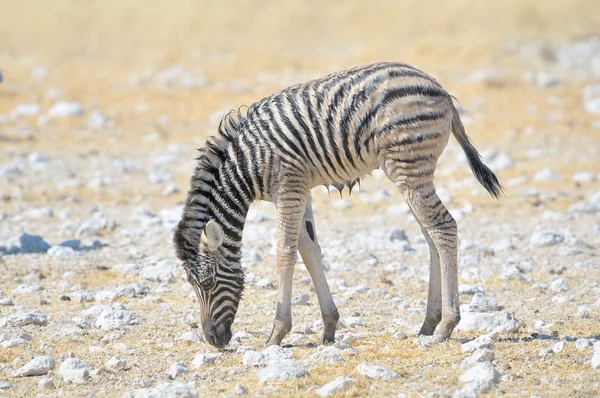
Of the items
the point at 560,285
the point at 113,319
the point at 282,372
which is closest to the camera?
the point at 282,372

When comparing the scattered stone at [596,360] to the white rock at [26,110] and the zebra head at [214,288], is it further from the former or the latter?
the white rock at [26,110]

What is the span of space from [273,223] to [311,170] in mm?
→ 5054

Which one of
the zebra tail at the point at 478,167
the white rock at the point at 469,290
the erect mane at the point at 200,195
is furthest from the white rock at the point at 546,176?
the erect mane at the point at 200,195

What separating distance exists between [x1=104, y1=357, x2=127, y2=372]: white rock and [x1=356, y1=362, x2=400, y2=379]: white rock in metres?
1.73

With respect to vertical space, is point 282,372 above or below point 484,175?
below

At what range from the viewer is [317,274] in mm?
7609

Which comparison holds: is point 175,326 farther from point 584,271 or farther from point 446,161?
point 446,161

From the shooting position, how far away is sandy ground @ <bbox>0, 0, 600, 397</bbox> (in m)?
6.62

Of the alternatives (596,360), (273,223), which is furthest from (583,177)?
(596,360)

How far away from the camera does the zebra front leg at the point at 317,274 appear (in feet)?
24.4

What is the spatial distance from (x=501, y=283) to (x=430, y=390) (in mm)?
3780

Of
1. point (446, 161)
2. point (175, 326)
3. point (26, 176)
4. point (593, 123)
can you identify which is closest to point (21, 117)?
point (26, 176)

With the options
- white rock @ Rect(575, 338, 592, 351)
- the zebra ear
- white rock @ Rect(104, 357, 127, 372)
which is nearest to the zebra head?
the zebra ear

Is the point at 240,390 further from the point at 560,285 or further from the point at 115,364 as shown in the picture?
the point at 560,285
